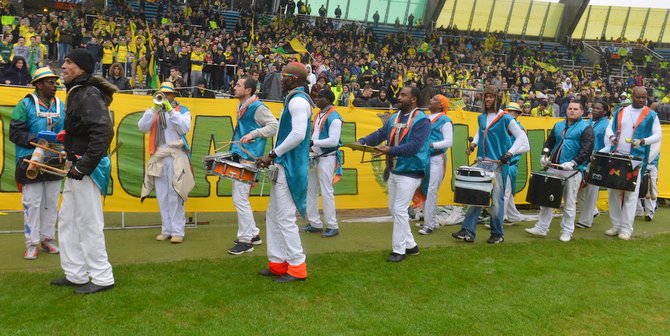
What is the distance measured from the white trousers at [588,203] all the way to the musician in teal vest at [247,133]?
5.58 meters

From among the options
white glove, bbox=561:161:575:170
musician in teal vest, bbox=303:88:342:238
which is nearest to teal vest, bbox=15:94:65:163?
musician in teal vest, bbox=303:88:342:238

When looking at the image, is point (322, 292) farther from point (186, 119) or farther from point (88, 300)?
point (186, 119)

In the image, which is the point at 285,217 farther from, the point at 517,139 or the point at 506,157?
the point at 517,139

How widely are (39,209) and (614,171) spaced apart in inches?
291

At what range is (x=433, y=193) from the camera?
8.82 m

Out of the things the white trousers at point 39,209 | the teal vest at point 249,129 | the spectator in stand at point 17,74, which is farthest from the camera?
the spectator in stand at point 17,74

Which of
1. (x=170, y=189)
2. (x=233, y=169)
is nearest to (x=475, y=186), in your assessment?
(x=233, y=169)

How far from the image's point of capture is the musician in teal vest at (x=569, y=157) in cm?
825

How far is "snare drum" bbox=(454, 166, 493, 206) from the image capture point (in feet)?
24.8

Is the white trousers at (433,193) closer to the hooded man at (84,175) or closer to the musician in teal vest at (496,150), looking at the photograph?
the musician in teal vest at (496,150)

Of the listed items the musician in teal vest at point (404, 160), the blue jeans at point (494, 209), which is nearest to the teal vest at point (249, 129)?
the musician in teal vest at point (404, 160)

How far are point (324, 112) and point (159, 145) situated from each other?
2.22 m

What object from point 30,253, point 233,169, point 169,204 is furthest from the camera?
point 169,204

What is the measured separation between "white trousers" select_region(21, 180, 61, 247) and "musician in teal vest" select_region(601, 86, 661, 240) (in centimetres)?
765
